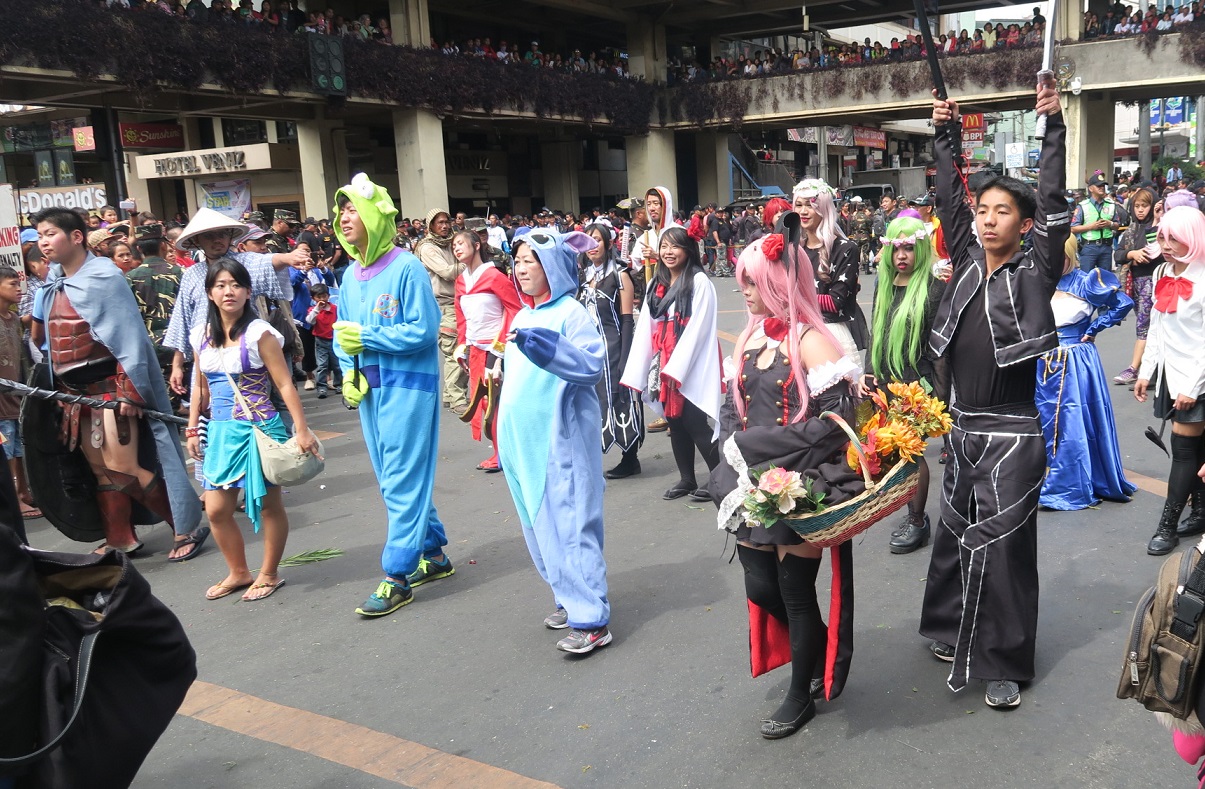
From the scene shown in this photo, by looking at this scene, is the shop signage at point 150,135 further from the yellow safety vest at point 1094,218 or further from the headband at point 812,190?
the headband at point 812,190

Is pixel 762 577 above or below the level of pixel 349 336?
below

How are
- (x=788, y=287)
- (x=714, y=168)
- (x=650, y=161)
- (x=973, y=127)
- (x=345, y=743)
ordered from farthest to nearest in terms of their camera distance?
(x=714, y=168), (x=650, y=161), (x=973, y=127), (x=345, y=743), (x=788, y=287)

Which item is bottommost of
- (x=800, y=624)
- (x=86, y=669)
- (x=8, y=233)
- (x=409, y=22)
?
(x=800, y=624)

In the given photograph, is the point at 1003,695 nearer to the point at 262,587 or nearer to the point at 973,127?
the point at 262,587

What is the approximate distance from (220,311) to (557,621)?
7.68 ft

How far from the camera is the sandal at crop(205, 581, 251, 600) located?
5.38m

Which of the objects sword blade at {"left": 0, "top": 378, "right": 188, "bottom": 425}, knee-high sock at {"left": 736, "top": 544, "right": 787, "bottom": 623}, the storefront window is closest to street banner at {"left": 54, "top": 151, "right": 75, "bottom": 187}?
the storefront window

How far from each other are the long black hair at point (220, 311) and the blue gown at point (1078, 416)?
461 centimetres

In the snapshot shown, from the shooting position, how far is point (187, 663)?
244 centimetres

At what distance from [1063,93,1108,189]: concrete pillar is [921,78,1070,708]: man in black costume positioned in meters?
29.2

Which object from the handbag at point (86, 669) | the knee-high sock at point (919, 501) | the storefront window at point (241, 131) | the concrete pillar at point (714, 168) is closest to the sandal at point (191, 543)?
the handbag at point (86, 669)

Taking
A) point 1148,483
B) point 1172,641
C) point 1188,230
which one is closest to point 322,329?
point 1148,483

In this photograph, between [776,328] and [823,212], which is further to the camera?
[823,212]

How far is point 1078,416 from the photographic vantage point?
6.01 meters
